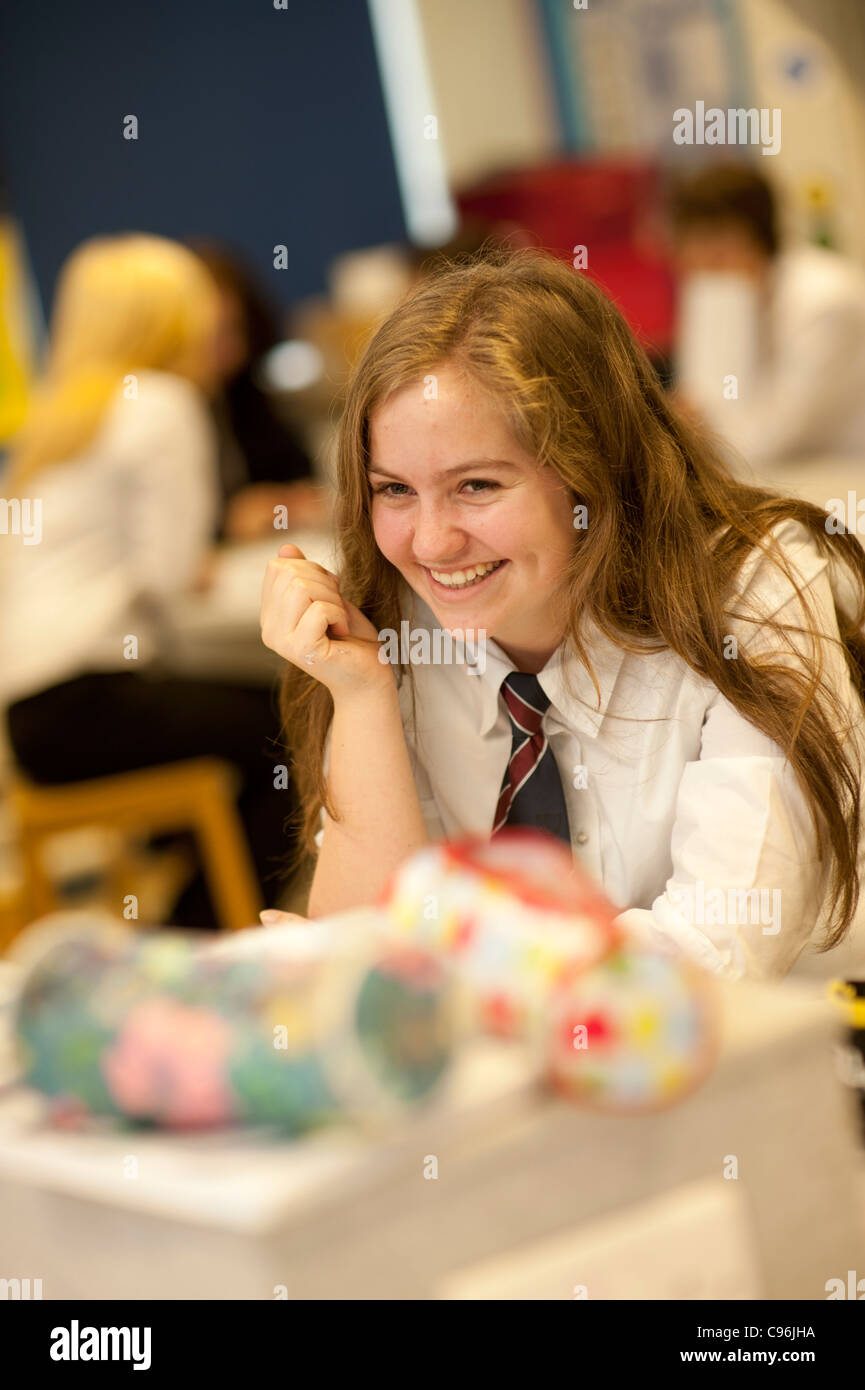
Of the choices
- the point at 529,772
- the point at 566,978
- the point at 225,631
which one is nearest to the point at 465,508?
the point at 529,772

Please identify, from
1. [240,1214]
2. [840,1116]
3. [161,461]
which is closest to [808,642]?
[840,1116]

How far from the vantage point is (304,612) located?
4.53 ft

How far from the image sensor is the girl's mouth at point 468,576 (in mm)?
1286

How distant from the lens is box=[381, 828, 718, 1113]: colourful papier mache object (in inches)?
29.0

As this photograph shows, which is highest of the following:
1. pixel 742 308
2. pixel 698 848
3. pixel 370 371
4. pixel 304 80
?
pixel 304 80

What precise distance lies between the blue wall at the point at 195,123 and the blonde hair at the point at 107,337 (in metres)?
2.27

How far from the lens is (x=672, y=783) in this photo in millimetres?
1318

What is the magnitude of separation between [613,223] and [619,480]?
3.94 metres

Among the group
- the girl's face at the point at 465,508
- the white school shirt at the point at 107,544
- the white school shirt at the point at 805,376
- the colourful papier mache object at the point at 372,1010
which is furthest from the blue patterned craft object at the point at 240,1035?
the white school shirt at the point at 805,376

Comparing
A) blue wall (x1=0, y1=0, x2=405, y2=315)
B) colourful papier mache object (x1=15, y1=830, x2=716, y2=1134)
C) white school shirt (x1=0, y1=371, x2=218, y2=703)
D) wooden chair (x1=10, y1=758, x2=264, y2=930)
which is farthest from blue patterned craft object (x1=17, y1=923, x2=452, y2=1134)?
blue wall (x1=0, y1=0, x2=405, y2=315)

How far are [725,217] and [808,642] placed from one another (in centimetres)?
229

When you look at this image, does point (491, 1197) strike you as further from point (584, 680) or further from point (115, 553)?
point (115, 553)

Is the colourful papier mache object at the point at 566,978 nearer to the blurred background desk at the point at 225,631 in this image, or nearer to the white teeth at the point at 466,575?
the white teeth at the point at 466,575
